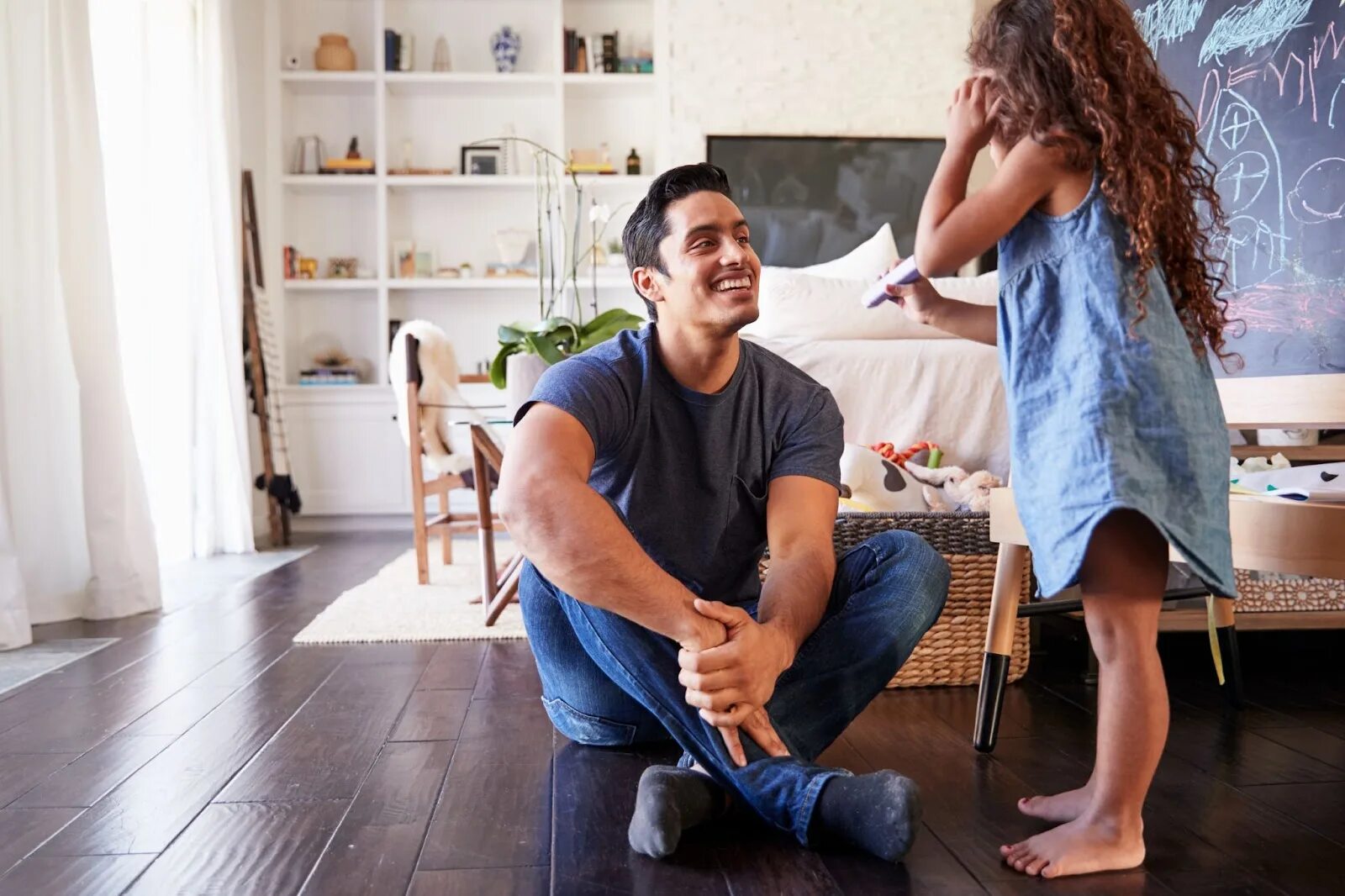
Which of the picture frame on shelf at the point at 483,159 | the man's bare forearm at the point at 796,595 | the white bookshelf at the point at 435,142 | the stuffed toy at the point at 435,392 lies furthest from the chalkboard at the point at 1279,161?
the picture frame on shelf at the point at 483,159

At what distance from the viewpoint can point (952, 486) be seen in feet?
7.93

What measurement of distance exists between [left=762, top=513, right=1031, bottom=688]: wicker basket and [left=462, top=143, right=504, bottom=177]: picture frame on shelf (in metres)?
4.46

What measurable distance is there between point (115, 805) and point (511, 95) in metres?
5.22

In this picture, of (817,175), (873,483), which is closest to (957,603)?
(873,483)

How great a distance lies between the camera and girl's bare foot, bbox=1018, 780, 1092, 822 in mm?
1359

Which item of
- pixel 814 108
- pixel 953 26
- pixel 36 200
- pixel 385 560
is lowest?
pixel 385 560

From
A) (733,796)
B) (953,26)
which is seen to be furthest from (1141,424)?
(953,26)

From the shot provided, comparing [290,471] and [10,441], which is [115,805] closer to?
[10,441]

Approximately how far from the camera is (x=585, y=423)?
4.65 ft

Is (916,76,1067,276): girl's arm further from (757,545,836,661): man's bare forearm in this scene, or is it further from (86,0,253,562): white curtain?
(86,0,253,562): white curtain

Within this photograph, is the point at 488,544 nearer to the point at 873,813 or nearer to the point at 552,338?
the point at 552,338

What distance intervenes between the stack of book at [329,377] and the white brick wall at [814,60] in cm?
207

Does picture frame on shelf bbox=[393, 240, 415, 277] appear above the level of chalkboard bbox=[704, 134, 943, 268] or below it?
below

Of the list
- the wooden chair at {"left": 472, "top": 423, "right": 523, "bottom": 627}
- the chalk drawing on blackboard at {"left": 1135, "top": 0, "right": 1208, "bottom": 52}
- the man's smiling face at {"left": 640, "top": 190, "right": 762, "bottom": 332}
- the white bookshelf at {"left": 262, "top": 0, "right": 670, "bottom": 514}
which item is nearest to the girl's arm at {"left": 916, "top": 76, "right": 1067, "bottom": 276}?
the man's smiling face at {"left": 640, "top": 190, "right": 762, "bottom": 332}
